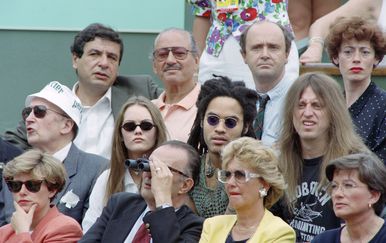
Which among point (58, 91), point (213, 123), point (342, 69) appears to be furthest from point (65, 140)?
point (342, 69)

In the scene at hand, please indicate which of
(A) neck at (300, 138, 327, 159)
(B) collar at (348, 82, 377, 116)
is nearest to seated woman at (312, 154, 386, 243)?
(A) neck at (300, 138, 327, 159)

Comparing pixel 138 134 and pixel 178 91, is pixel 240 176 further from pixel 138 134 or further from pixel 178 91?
pixel 178 91

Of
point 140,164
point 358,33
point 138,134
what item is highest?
point 358,33

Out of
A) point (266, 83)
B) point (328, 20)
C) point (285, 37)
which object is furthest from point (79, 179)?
point (328, 20)

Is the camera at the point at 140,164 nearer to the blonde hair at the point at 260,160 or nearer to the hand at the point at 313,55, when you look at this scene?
the blonde hair at the point at 260,160

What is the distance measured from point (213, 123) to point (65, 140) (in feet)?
4.72

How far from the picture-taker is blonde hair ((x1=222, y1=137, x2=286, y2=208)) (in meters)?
6.50

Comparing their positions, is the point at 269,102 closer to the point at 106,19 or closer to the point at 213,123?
the point at 213,123

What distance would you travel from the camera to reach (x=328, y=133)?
22.9 ft

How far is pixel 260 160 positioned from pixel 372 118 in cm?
115

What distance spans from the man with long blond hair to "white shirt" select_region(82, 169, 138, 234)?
3.68 ft

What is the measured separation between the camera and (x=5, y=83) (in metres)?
10.9

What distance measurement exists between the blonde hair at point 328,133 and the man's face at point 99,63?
214cm

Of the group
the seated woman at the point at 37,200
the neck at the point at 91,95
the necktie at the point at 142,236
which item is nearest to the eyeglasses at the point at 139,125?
the seated woman at the point at 37,200
